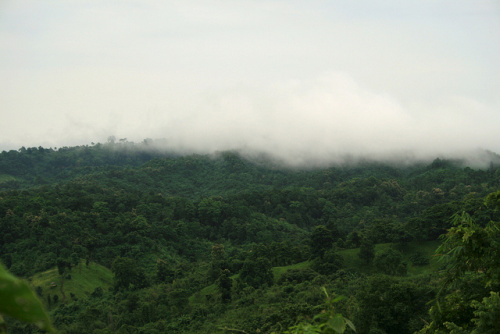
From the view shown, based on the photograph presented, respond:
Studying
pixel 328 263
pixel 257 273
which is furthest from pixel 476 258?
pixel 328 263

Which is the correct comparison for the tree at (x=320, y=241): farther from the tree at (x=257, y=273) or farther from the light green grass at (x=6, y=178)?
the light green grass at (x=6, y=178)

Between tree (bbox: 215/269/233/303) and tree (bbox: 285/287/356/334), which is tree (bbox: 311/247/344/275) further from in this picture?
tree (bbox: 285/287/356/334)

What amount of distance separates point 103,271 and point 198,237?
1862cm

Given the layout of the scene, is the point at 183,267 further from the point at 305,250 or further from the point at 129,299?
the point at 305,250

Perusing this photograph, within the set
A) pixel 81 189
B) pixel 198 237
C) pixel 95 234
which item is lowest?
pixel 198 237

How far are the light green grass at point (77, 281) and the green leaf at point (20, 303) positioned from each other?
35796 millimetres

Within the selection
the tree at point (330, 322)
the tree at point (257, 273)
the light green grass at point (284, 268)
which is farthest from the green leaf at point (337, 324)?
the light green grass at point (284, 268)

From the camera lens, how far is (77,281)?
34.7 metres

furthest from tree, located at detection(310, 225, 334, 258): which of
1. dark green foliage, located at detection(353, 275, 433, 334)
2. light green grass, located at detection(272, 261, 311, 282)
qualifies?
dark green foliage, located at detection(353, 275, 433, 334)

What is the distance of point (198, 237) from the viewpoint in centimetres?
5572

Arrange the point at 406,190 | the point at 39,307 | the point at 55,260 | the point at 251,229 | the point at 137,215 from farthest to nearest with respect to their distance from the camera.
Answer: the point at 406,190 < the point at 251,229 < the point at 137,215 < the point at 55,260 < the point at 39,307

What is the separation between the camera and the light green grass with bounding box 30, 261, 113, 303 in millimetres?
32562

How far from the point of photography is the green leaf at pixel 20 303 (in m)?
1.03

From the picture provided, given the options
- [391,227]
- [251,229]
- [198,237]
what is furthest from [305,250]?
[198,237]
